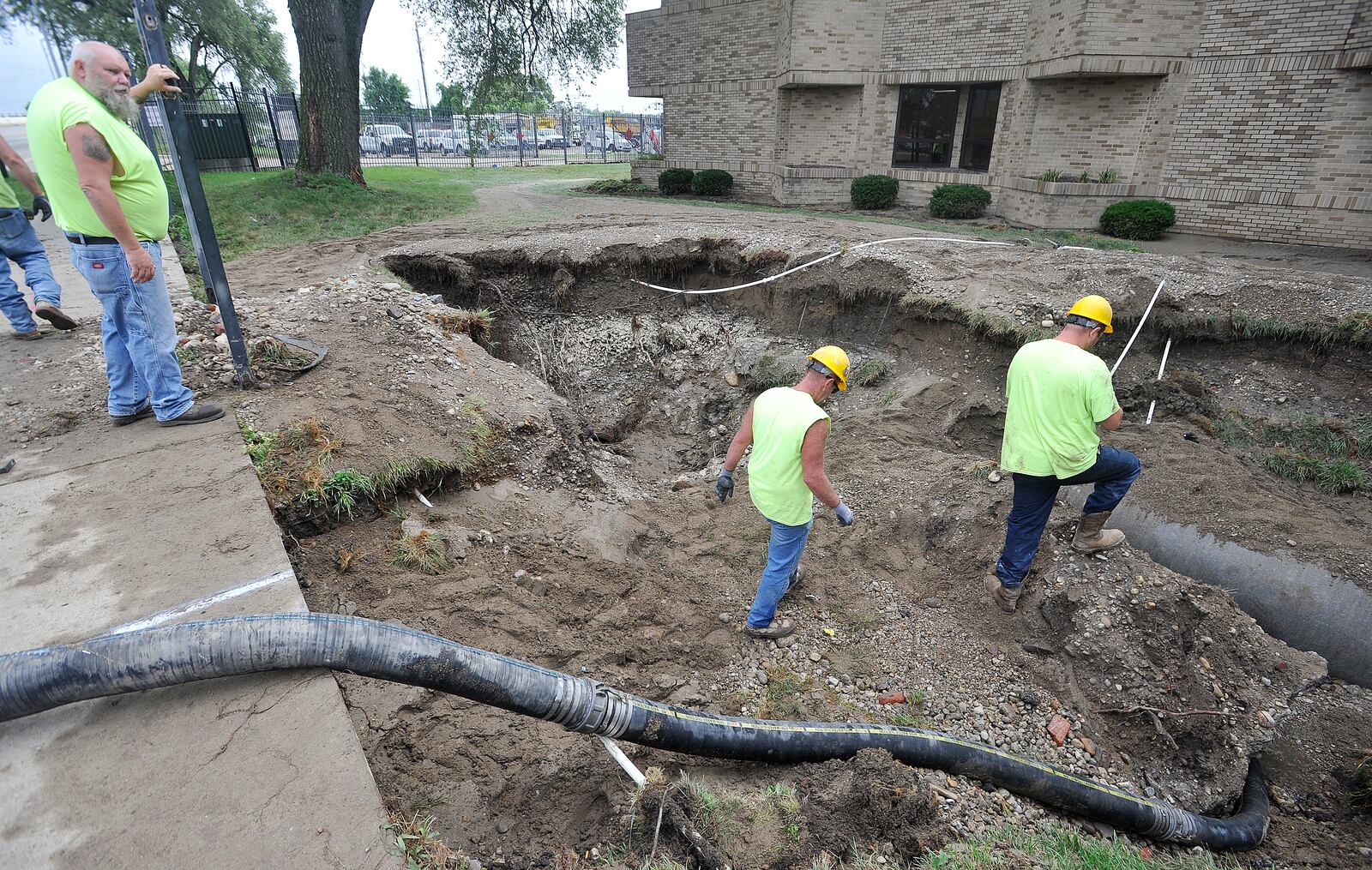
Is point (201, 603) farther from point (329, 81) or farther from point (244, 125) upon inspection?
point (244, 125)

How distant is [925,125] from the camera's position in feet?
55.6

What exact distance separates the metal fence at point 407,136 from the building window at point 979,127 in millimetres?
9490

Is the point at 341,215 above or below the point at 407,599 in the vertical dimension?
above

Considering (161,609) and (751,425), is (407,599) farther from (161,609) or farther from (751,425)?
(751,425)

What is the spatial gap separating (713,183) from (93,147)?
16.4 m

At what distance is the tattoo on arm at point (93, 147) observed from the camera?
11.2 ft

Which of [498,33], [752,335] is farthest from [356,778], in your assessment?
[498,33]

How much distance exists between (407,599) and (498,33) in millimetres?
19479

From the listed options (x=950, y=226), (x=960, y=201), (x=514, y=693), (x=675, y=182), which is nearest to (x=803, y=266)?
(x=950, y=226)

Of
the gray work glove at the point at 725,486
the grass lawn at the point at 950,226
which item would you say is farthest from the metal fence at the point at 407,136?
the grass lawn at the point at 950,226

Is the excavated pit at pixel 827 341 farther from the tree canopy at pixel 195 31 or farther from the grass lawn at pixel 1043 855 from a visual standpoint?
the tree canopy at pixel 195 31

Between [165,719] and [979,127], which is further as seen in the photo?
[979,127]

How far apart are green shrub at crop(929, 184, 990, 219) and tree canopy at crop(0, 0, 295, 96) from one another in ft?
62.4

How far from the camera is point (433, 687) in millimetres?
2418
